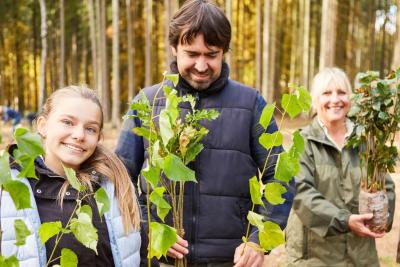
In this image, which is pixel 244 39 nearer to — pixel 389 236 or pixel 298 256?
pixel 389 236

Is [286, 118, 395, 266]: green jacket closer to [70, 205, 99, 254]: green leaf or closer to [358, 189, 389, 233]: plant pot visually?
[358, 189, 389, 233]: plant pot

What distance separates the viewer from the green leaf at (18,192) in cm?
62

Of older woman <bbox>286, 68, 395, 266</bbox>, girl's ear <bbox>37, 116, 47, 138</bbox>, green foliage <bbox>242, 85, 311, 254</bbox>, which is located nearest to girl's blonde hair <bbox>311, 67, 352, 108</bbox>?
older woman <bbox>286, 68, 395, 266</bbox>

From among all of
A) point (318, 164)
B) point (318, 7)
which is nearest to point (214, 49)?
point (318, 164)

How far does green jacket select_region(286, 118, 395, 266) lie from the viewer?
2678 millimetres

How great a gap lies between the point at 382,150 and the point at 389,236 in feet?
12.5

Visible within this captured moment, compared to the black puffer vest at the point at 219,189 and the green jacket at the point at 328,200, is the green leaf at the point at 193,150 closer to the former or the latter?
the black puffer vest at the point at 219,189

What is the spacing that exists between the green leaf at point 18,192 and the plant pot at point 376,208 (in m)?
2.16

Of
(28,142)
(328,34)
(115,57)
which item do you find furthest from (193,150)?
(115,57)

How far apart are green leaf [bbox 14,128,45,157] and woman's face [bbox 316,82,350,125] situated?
2.38 m

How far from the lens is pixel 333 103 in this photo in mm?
2756

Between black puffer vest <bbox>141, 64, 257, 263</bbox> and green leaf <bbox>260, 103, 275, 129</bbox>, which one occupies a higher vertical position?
green leaf <bbox>260, 103, 275, 129</bbox>

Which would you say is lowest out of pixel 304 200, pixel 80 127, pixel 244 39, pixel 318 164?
pixel 304 200

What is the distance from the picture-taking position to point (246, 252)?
5.16ft
